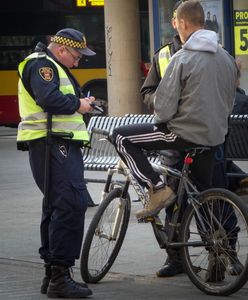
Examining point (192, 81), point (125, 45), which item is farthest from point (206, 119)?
point (125, 45)

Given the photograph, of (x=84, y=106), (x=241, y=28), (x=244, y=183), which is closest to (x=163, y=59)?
(x=84, y=106)

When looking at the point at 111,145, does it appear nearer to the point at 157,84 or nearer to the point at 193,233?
the point at 157,84

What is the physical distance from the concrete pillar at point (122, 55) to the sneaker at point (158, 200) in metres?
11.6

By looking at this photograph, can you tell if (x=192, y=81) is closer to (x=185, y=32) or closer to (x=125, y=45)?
(x=185, y=32)

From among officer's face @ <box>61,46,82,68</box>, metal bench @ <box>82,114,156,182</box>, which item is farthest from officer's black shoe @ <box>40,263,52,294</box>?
metal bench @ <box>82,114,156,182</box>

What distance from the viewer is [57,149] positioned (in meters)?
7.04

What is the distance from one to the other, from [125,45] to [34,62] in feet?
39.3

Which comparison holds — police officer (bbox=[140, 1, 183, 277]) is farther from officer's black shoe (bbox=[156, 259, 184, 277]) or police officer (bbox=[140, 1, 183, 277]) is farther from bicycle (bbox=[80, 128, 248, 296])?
Answer: bicycle (bbox=[80, 128, 248, 296])

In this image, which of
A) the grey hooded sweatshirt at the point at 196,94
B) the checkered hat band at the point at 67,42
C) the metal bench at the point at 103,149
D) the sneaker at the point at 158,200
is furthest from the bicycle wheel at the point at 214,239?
the metal bench at the point at 103,149

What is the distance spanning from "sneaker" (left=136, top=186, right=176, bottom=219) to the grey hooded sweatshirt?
16.6 inches

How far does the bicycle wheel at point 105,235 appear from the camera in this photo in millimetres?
7332

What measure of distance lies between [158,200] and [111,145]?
3982 mm

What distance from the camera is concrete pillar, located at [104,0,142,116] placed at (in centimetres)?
1888

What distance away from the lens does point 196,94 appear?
23.0ft
